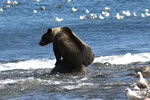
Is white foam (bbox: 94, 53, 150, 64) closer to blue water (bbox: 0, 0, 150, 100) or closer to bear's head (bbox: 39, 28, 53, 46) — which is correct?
blue water (bbox: 0, 0, 150, 100)

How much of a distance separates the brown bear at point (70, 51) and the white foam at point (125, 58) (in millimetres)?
3270

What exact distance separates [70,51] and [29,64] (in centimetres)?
405

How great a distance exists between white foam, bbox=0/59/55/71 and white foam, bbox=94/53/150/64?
6.00 ft

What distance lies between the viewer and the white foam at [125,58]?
728 inches

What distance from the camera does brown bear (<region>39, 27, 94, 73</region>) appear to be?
1514 centimetres

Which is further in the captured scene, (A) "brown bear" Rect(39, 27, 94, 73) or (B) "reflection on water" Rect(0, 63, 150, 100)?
(A) "brown bear" Rect(39, 27, 94, 73)

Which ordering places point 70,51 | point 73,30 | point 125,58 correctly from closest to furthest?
point 70,51, point 125,58, point 73,30

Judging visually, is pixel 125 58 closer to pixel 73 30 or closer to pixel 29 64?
pixel 29 64

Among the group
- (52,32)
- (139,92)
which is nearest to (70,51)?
(52,32)

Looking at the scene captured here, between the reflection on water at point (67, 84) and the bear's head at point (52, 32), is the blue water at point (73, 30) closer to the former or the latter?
the reflection on water at point (67, 84)

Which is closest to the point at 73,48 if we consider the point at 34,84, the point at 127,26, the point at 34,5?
the point at 34,84

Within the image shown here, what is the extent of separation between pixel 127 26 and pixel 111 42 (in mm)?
5676

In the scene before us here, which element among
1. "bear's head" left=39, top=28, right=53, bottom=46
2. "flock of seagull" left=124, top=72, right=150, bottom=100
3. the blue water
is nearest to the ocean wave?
the blue water

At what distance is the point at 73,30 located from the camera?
28016mm
